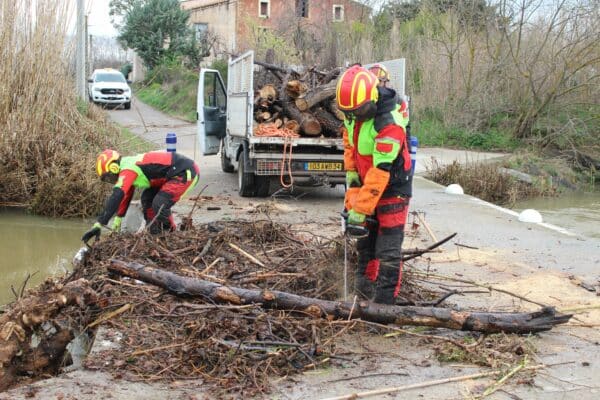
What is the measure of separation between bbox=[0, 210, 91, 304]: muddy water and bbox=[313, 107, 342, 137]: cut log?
3878 millimetres

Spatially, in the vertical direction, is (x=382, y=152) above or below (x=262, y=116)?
below

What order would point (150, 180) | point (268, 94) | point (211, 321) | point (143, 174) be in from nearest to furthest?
point (211, 321) → point (143, 174) → point (150, 180) → point (268, 94)

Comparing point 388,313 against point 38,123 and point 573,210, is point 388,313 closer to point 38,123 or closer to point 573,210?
point 38,123

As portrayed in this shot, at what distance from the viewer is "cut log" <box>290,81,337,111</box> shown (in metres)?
10.7

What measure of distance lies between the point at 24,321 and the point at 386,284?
244 centimetres

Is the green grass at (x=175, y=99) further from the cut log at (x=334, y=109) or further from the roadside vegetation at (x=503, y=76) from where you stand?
the cut log at (x=334, y=109)

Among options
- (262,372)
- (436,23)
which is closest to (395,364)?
(262,372)

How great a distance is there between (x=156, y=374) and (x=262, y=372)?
24.6 inches

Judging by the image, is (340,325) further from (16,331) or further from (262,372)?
(16,331)

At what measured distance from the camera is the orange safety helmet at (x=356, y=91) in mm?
4633

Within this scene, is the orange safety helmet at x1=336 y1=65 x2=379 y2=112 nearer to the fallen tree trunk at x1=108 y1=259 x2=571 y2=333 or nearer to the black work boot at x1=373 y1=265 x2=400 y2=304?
the black work boot at x1=373 y1=265 x2=400 y2=304

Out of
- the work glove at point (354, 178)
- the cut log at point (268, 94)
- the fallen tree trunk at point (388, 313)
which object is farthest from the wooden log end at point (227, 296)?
the cut log at point (268, 94)

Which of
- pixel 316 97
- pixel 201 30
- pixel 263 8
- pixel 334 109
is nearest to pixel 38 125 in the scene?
pixel 316 97

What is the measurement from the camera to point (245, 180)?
10812 millimetres
